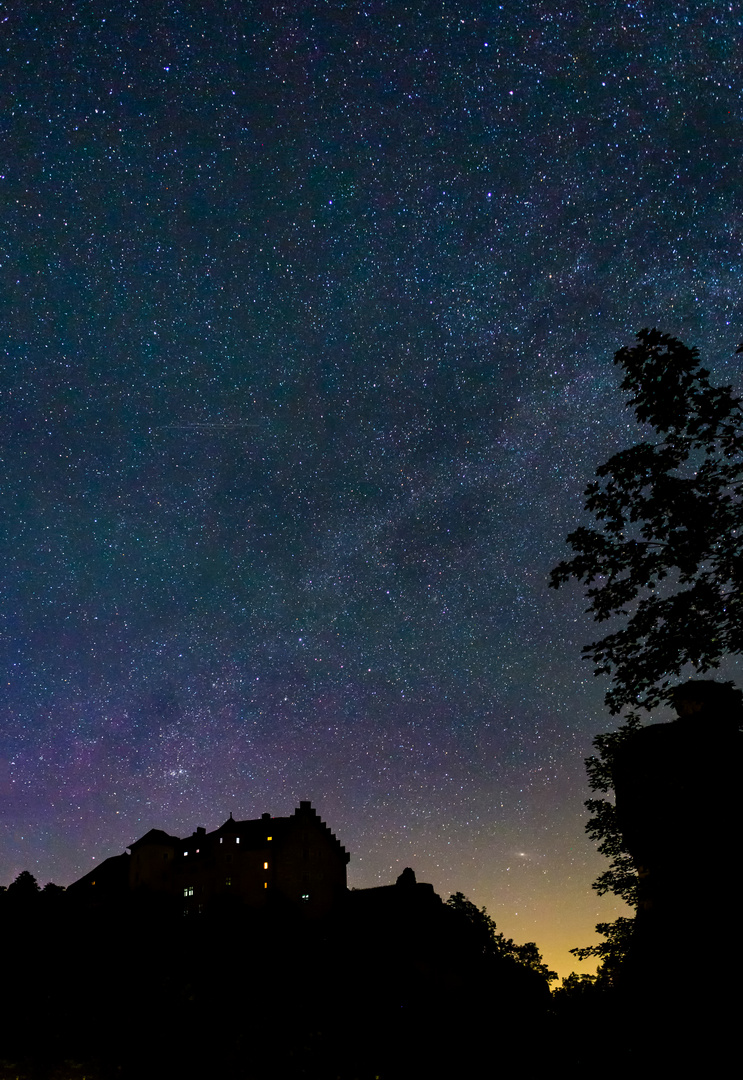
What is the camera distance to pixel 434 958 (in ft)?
247

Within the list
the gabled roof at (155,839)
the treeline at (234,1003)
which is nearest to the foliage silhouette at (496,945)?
the treeline at (234,1003)

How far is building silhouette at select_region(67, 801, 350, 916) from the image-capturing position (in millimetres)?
89812

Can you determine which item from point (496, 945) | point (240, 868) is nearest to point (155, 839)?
point (240, 868)

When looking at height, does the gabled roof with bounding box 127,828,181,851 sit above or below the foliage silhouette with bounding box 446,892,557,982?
above

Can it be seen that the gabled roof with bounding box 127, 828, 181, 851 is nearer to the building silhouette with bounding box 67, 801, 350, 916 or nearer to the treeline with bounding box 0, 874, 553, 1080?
the building silhouette with bounding box 67, 801, 350, 916

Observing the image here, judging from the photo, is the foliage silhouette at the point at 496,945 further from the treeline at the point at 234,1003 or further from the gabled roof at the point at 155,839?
the gabled roof at the point at 155,839

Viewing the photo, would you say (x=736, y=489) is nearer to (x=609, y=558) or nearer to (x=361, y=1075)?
(x=609, y=558)

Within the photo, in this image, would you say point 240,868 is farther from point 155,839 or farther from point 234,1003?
point 234,1003

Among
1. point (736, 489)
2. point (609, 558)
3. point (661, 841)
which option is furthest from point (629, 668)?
point (661, 841)

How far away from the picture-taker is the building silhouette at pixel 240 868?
295ft

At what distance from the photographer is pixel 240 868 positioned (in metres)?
91.3

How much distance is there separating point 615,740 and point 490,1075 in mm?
23282

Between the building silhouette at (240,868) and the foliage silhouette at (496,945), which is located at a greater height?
the building silhouette at (240,868)

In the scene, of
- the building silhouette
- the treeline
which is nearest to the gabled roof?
the building silhouette
